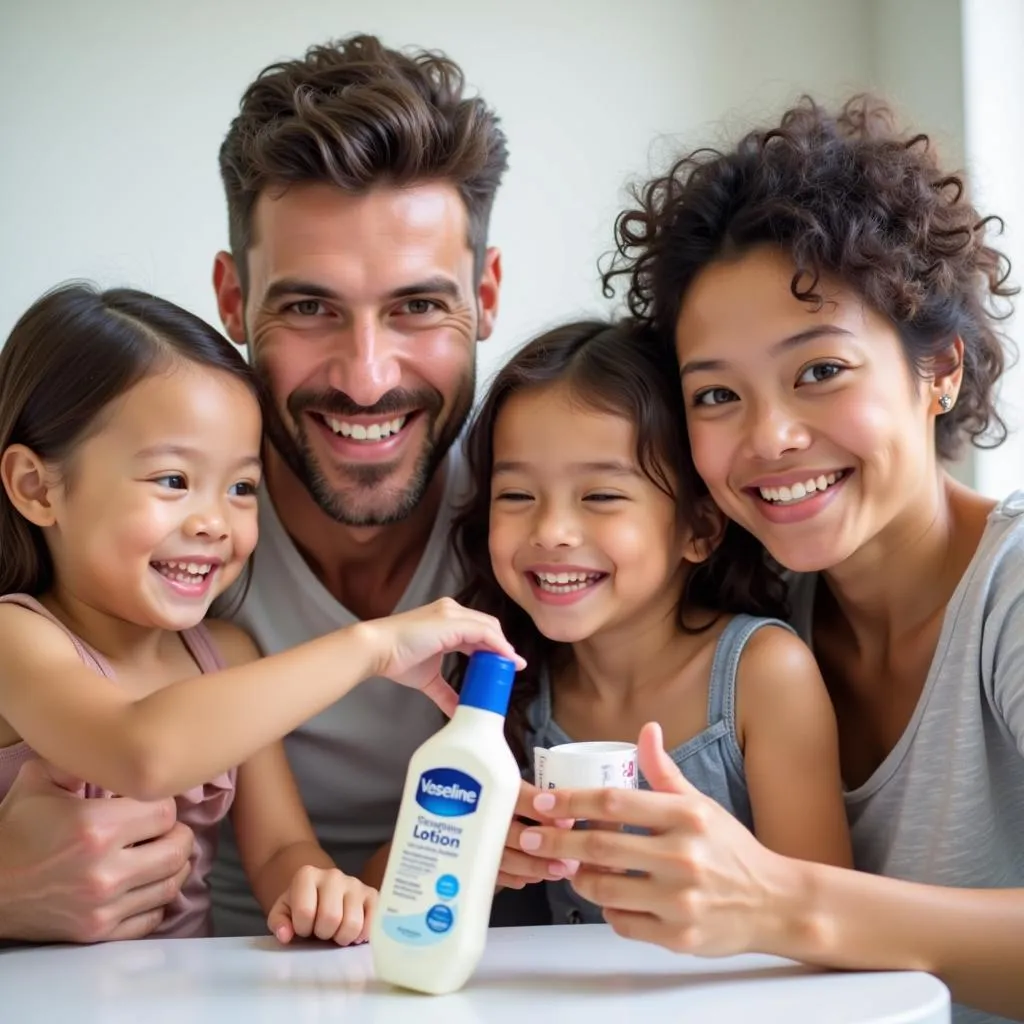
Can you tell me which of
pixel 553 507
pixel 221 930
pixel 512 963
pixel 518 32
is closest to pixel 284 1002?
pixel 512 963

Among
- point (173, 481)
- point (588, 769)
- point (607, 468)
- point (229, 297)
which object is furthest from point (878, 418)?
point (229, 297)

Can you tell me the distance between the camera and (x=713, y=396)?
1261 millimetres

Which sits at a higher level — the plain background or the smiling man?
the plain background

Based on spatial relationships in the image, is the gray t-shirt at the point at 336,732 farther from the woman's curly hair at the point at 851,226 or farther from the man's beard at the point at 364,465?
the woman's curly hair at the point at 851,226

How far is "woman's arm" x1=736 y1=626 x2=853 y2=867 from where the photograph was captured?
4.02 feet

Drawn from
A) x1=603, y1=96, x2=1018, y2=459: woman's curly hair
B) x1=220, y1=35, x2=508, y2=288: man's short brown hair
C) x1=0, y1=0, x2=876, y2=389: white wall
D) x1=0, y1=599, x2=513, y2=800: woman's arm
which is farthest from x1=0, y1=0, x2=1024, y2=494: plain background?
x1=0, y1=599, x2=513, y2=800: woman's arm

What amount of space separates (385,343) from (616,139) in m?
1.07

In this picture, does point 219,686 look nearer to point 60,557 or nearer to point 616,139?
point 60,557

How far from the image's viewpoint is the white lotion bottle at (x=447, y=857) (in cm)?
88

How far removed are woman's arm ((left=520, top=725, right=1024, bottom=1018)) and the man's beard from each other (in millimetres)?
667

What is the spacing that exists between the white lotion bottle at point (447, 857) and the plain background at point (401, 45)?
4.93ft

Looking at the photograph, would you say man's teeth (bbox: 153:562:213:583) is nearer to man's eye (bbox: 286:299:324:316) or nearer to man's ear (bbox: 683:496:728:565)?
man's eye (bbox: 286:299:324:316)

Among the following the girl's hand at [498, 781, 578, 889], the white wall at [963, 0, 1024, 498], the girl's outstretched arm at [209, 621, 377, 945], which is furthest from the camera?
the white wall at [963, 0, 1024, 498]

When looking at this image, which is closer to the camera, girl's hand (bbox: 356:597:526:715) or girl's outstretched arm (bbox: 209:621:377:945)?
girl's hand (bbox: 356:597:526:715)
